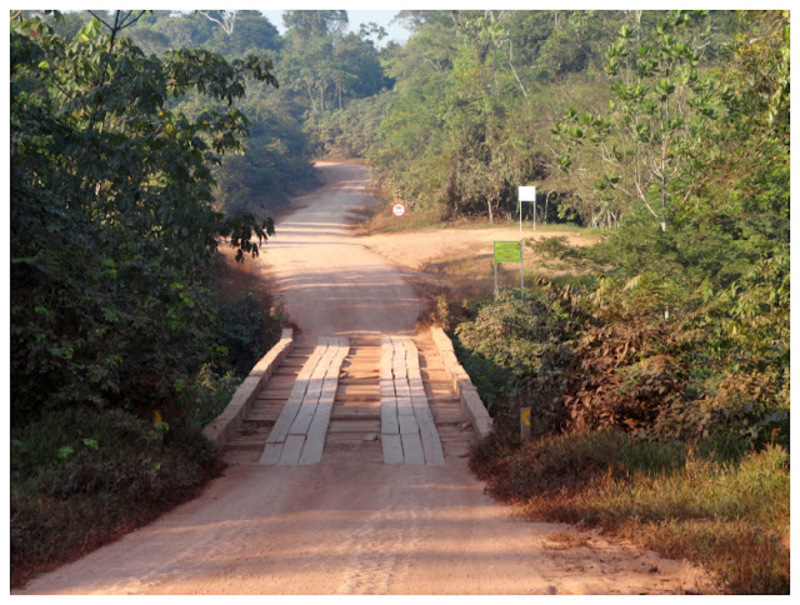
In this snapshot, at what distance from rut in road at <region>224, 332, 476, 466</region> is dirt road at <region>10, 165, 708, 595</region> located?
587 millimetres

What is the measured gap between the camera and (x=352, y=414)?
1286cm

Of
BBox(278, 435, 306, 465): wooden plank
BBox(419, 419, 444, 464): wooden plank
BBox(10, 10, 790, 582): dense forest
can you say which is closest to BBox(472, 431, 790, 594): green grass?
BBox(10, 10, 790, 582): dense forest

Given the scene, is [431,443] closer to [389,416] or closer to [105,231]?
[389,416]

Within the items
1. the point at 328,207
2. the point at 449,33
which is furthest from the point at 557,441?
the point at 449,33

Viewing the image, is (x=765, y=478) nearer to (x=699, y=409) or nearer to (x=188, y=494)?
(x=699, y=409)

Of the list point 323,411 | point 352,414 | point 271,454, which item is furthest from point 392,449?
point 323,411

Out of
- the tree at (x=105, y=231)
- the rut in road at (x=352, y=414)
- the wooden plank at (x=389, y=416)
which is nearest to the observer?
the tree at (x=105, y=231)

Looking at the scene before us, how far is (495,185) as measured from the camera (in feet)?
146

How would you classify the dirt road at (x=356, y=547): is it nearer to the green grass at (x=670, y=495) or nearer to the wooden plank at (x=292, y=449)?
the green grass at (x=670, y=495)

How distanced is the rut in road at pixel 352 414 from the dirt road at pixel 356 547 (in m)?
0.59

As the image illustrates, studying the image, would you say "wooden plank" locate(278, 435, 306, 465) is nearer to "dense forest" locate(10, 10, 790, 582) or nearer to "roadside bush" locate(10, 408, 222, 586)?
"dense forest" locate(10, 10, 790, 582)

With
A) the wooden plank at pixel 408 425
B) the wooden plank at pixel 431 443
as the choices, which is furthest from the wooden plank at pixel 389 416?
the wooden plank at pixel 431 443

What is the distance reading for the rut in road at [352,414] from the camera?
35.9 ft

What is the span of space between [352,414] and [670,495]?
6.64m
